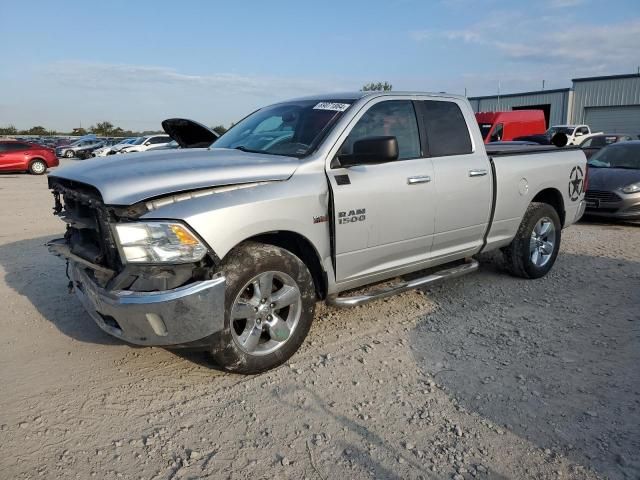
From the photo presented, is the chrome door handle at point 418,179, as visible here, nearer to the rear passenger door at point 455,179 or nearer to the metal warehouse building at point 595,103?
the rear passenger door at point 455,179

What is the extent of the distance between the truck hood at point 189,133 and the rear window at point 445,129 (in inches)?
87.8

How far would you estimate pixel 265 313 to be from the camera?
A: 11.5 ft

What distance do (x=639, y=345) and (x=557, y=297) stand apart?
1193mm

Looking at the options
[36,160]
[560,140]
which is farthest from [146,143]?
[560,140]

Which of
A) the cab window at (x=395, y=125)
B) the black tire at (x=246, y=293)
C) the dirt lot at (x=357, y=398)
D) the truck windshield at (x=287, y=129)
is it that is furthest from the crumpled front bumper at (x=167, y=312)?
the cab window at (x=395, y=125)

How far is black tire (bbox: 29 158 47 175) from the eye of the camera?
75.2 ft

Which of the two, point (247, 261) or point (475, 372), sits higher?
point (247, 261)

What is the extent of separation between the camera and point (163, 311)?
2.99 m

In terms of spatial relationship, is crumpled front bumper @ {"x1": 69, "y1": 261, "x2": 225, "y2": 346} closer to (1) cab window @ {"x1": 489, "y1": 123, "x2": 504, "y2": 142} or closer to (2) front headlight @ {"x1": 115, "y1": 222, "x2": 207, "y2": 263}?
(2) front headlight @ {"x1": 115, "y1": 222, "x2": 207, "y2": 263}

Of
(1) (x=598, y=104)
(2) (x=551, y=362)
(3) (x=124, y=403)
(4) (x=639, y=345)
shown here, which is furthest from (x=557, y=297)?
(1) (x=598, y=104)

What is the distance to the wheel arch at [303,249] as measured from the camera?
366 centimetres

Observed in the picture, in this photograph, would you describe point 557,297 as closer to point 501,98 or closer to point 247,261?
point 247,261

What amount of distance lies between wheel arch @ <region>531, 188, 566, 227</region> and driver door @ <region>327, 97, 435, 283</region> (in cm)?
207

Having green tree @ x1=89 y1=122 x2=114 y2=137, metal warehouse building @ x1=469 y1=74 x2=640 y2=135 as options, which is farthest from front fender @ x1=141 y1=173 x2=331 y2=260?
green tree @ x1=89 y1=122 x2=114 y2=137
